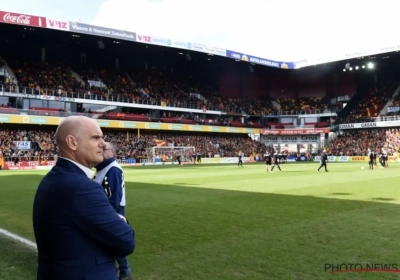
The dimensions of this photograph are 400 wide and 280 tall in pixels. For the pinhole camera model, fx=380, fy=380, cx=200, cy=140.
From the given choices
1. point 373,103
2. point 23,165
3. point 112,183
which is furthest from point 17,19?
point 373,103

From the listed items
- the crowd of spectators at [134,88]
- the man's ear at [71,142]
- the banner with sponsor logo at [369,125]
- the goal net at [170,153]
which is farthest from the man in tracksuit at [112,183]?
the banner with sponsor logo at [369,125]

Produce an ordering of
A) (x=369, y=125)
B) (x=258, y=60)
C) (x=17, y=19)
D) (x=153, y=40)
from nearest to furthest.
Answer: (x=17, y=19) → (x=153, y=40) → (x=369, y=125) → (x=258, y=60)

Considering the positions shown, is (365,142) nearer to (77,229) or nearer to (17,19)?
(17,19)

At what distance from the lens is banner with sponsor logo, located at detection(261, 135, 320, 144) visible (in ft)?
225

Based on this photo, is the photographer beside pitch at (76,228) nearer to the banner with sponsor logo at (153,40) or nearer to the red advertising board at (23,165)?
the red advertising board at (23,165)

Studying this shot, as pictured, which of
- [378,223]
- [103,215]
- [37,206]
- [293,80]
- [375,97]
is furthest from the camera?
[293,80]

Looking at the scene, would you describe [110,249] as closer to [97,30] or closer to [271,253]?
[271,253]

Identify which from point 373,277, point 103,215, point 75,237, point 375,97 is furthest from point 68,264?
point 375,97

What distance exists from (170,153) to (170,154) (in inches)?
8.1

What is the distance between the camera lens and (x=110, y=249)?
2.31 metres

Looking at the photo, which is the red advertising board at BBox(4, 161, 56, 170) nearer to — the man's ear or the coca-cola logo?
the coca-cola logo

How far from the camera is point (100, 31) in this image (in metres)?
47.5

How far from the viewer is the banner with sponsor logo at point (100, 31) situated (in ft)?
151

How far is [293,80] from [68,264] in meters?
77.6
